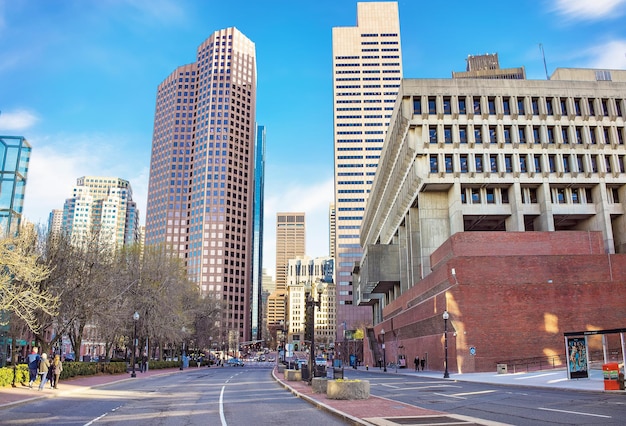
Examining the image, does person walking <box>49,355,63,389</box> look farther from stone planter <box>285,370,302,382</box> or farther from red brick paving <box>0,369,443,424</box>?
stone planter <box>285,370,302,382</box>

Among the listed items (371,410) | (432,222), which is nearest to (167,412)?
(371,410)

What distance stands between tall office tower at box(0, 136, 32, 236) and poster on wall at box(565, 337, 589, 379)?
3586cm

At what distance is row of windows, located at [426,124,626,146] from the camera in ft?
207

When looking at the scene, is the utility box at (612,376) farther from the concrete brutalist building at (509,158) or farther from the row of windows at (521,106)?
the row of windows at (521,106)

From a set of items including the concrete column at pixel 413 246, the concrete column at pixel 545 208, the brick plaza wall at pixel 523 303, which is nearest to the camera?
the brick plaza wall at pixel 523 303

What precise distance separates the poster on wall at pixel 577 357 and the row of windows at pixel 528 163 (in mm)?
35486

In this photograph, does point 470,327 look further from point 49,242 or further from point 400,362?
point 49,242

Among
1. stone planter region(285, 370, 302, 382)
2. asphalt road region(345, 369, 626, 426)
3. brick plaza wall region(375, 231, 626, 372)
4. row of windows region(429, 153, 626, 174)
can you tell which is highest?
row of windows region(429, 153, 626, 174)

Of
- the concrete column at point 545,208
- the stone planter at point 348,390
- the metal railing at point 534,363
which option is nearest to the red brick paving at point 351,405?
the stone planter at point 348,390

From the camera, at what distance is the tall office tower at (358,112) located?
16638 centimetres

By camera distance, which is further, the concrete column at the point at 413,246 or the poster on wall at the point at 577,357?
the concrete column at the point at 413,246

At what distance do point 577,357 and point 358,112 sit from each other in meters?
151

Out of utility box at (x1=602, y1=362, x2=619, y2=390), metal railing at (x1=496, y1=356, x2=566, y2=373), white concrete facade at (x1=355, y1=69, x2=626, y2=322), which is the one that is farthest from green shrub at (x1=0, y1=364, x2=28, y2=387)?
white concrete facade at (x1=355, y1=69, x2=626, y2=322)

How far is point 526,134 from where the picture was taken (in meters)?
63.6
